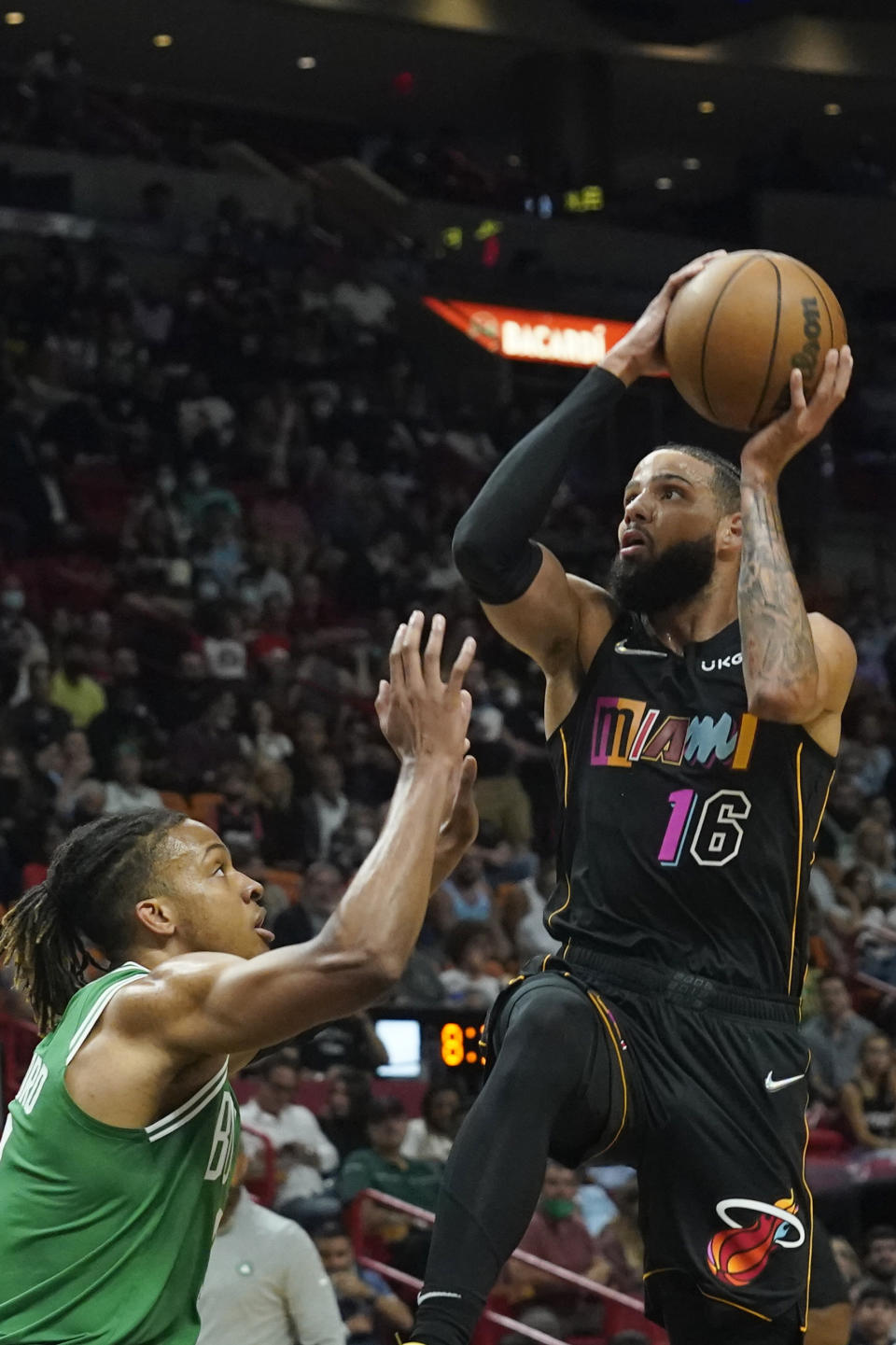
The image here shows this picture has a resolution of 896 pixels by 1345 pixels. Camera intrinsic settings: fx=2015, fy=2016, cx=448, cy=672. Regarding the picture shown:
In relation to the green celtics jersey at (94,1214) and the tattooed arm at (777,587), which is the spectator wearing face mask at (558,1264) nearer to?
the tattooed arm at (777,587)

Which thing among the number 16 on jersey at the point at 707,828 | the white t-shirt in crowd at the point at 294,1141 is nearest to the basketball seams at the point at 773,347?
the number 16 on jersey at the point at 707,828

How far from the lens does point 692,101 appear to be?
22062 mm

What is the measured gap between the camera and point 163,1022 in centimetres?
329

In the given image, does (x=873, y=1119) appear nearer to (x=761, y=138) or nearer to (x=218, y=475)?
(x=218, y=475)

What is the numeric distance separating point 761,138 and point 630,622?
19.9m

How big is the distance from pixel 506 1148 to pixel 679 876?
2.20ft

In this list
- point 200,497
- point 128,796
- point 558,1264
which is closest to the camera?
point 558,1264

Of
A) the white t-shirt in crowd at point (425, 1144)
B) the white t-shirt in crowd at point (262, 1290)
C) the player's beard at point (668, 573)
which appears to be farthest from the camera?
the white t-shirt in crowd at point (425, 1144)

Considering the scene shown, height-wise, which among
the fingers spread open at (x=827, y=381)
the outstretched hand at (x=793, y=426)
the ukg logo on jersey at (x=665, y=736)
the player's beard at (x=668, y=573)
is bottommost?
the ukg logo on jersey at (x=665, y=736)

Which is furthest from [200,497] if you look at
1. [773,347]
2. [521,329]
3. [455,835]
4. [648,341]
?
[773,347]

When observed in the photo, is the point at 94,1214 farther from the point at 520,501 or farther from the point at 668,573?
the point at 668,573

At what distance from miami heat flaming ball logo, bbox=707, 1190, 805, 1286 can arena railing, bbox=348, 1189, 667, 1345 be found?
3.86 metres

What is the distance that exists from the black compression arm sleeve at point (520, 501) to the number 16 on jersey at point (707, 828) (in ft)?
1.83

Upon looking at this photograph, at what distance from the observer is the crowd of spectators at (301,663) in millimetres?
8477
